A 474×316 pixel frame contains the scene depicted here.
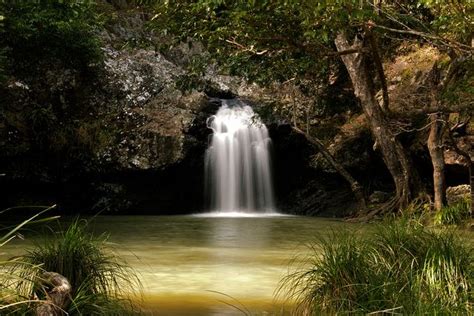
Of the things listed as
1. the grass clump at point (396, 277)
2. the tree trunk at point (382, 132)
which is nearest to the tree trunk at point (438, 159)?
the tree trunk at point (382, 132)

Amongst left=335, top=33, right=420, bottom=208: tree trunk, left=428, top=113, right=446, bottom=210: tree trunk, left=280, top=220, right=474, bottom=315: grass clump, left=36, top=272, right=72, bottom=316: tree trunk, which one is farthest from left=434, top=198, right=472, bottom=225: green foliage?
left=36, top=272, right=72, bottom=316: tree trunk

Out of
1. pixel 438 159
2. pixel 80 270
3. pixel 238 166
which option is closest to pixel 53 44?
pixel 238 166

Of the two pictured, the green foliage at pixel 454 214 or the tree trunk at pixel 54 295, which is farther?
the green foliage at pixel 454 214

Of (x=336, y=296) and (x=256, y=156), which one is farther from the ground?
(x=256, y=156)

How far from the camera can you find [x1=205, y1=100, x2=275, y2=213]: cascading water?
683 inches

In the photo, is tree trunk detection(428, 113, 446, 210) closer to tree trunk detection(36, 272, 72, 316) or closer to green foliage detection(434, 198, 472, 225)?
green foliage detection(434, 198, 472, 225)

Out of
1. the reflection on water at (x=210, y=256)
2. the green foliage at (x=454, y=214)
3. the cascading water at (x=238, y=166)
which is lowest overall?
the reflection on water at (x=210, y=256)

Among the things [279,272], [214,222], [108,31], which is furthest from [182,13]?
[108,31]

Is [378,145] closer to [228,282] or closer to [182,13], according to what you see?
[182,13]

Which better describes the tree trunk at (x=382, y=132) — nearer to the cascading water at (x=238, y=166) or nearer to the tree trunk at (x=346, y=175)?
the tree trunk at (x=346, y=175)

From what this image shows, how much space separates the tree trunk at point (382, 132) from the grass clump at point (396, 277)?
323 inches

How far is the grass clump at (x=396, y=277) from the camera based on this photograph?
12.5ft

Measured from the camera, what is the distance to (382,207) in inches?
518

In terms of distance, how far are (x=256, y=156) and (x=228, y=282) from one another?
1147 cm
